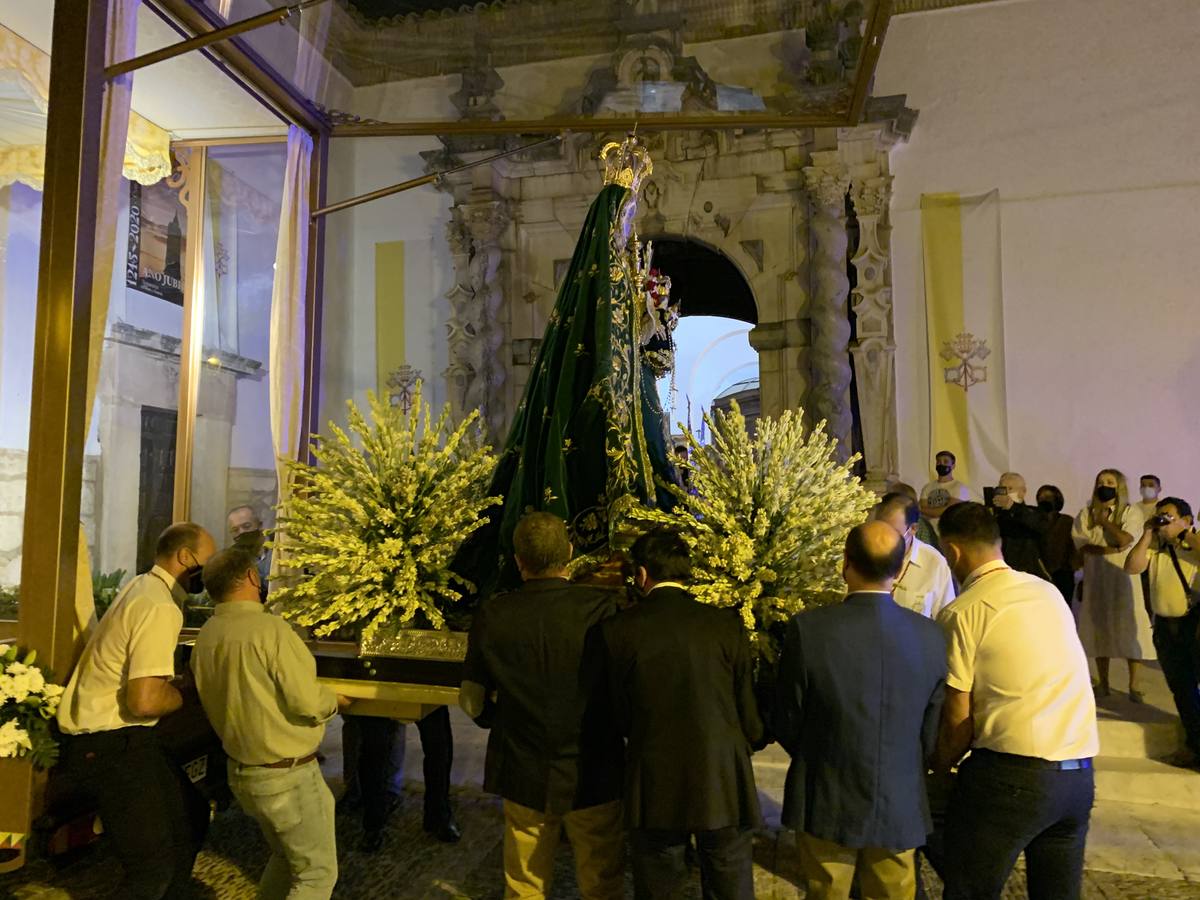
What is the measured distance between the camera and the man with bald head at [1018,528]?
205 inches

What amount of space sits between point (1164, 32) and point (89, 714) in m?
9.80

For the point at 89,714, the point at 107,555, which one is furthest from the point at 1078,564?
the point at 107,555

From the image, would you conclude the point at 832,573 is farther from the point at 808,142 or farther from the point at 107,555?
the point at 808,142

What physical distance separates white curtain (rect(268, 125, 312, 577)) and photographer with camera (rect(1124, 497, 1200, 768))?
4.95m

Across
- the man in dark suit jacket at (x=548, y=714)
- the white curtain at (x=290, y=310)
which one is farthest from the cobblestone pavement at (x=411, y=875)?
the white curtain at (x=290, y=310)

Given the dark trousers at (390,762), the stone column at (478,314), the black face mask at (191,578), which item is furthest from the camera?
the stone column at (478,314)

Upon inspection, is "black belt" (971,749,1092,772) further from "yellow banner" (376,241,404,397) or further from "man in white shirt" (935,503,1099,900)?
"yellow banner" (376,241,404,397)

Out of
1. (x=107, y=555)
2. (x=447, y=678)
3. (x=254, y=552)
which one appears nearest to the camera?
(x=254, y=552)

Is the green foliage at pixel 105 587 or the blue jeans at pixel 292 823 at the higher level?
the green foliage at pixel 105 587

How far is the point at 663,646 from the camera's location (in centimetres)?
226

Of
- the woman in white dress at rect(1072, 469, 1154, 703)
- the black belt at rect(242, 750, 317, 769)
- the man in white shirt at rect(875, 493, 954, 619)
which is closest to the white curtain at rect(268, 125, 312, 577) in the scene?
the black belt at rect(242, 750, 317, 769)

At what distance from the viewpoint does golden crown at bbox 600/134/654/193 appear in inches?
146

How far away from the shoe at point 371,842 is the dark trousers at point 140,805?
741 millimetres

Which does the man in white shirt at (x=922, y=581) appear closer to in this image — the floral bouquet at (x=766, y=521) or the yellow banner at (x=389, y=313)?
the floral bouquet at (x=766, y=521)
